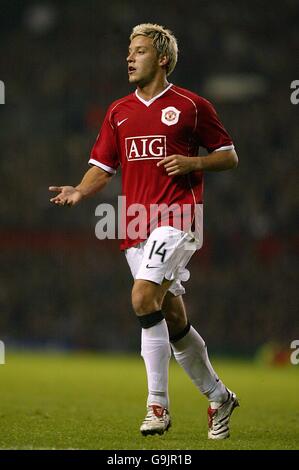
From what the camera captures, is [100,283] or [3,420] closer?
[3,420]

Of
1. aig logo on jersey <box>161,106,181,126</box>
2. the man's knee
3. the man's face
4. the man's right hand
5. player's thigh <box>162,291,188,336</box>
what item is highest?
the man's face

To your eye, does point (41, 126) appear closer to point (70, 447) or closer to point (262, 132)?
point (262, 132)

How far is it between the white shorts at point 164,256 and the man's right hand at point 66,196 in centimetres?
48

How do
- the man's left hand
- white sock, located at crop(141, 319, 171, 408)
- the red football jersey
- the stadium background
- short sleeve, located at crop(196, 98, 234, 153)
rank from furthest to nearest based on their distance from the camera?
1. the stadium background
2. short sleeve, located at crop(196, 98, 234, 153)
3. the red football jersey
4. the man's left hand
5. white sock, located at crop(141, 319, 171, 408)

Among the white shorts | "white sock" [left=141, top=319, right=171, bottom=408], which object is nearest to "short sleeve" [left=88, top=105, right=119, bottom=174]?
the white shorts

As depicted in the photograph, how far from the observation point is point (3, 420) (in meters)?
6.92

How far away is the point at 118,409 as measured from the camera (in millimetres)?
8547

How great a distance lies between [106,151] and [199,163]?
2.55 feet

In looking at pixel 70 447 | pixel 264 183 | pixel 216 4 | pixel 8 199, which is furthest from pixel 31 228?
pixel 70 447

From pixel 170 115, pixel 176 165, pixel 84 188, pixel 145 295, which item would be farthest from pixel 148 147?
pixel 145 295

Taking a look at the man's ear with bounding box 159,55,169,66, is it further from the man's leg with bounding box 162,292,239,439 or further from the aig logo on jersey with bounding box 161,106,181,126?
the man's leg with bounding box 162,292,239,439

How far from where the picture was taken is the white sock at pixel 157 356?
579 centimetres

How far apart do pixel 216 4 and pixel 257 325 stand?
1029cm

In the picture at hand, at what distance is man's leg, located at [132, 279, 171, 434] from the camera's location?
5.77 m
